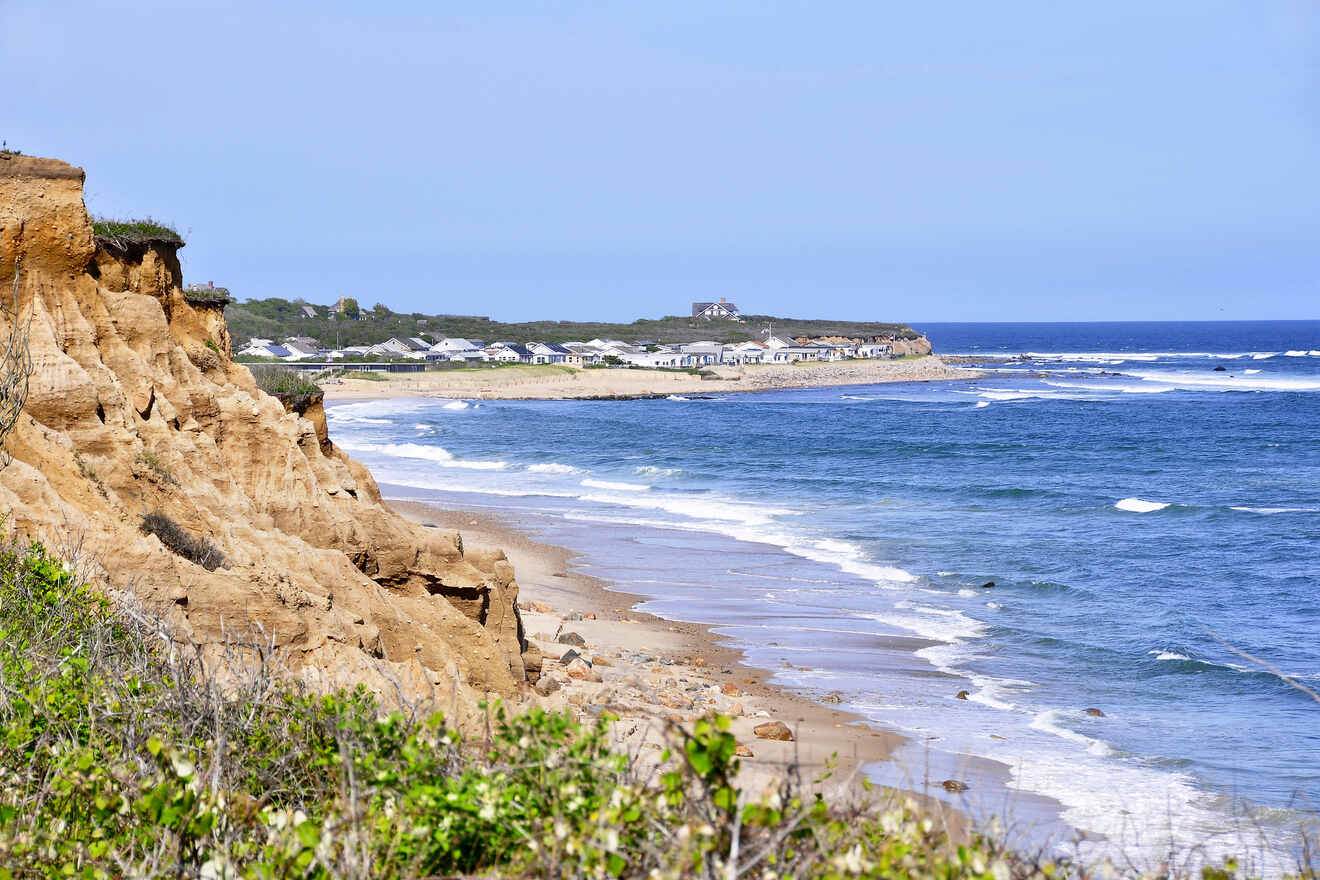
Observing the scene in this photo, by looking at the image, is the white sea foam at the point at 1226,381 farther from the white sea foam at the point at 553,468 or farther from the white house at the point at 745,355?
the white sea foam at the point at 553,468

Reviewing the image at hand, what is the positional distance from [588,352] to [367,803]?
144 metres

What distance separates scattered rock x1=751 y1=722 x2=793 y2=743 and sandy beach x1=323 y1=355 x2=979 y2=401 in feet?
266

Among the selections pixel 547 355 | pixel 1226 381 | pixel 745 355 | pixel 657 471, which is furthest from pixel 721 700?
pixel 745 355

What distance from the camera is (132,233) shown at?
652 inches

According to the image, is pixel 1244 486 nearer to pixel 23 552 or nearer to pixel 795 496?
pixel 795 496

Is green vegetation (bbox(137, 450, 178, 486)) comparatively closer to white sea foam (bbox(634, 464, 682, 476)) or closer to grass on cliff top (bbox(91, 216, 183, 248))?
grass on cliff top (bbox(91, 216, 183, 248))

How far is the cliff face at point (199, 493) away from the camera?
9891 mm

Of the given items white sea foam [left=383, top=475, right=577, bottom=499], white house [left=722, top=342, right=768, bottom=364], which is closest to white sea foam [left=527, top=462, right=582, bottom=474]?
white sea foam [left=383, top=475, right=577, bottom=499]

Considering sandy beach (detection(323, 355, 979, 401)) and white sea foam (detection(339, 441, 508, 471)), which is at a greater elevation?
sandy beach (detection(323, 355, 979, 401))

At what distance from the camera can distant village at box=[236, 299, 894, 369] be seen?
13262 cm

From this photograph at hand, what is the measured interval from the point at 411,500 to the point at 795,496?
13.1 m

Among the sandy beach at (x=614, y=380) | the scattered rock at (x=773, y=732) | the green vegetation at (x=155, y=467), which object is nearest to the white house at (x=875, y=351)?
the sandy beach at (x=614, y=380)

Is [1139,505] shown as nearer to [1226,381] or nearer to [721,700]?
[721,700]

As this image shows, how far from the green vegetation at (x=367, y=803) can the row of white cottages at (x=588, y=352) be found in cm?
11781
